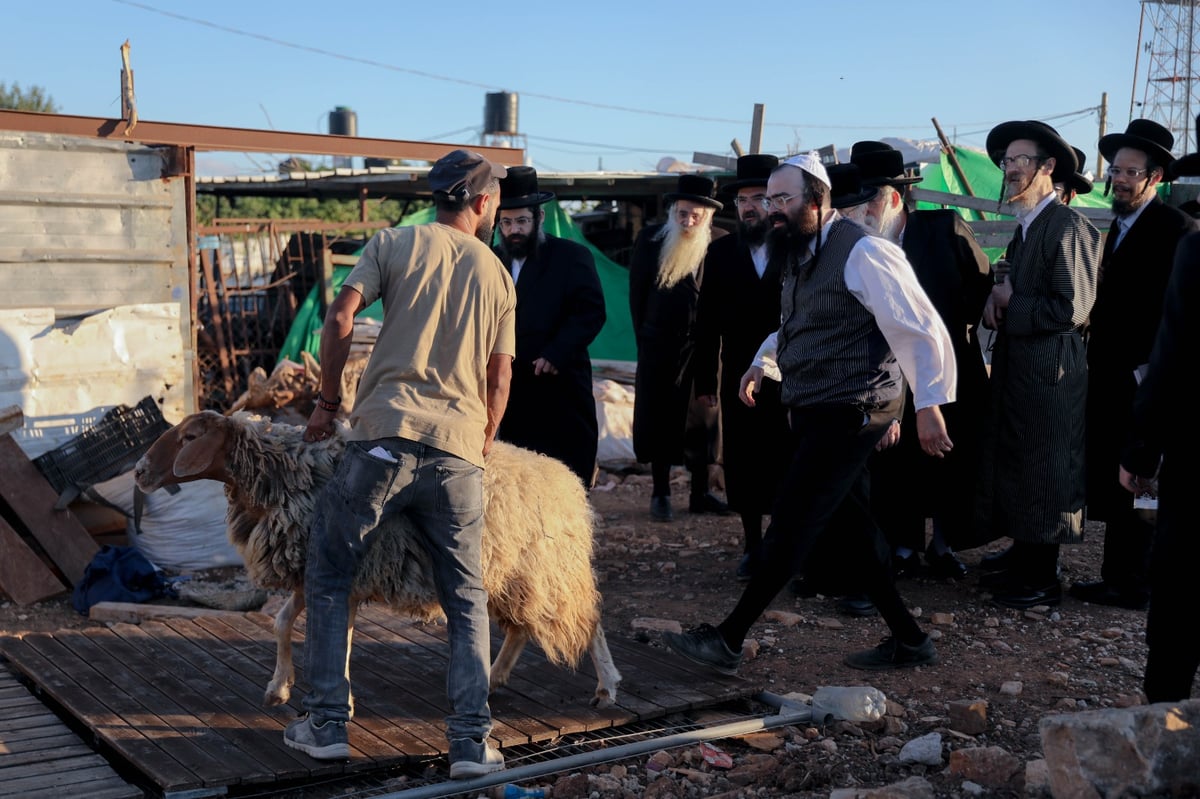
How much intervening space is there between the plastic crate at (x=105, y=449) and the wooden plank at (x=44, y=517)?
17 centimetres

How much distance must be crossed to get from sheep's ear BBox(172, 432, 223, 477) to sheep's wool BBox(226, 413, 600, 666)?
0.06m

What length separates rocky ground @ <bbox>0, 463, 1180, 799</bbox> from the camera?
421 cm

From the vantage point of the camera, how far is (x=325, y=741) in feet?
13.7

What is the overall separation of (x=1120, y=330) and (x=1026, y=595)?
1587mm

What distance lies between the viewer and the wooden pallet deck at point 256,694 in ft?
13.9

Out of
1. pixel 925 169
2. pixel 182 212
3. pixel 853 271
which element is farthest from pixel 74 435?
pixel 925 169

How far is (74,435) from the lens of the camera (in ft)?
28.6

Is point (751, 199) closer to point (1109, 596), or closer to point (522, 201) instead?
point (522, 201)

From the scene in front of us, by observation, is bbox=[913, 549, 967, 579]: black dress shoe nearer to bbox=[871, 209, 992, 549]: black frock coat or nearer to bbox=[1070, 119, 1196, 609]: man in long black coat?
bbox=[871, 209, 992, 549]: black frock coat

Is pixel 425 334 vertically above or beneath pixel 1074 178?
beneath

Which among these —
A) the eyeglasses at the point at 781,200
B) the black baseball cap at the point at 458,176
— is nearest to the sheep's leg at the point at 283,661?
the black baseball cap at the point at 458,176

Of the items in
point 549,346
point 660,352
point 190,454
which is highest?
point 549,346

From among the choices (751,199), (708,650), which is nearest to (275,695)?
(708,650)

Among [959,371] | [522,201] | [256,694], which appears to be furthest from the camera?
[959,371]
